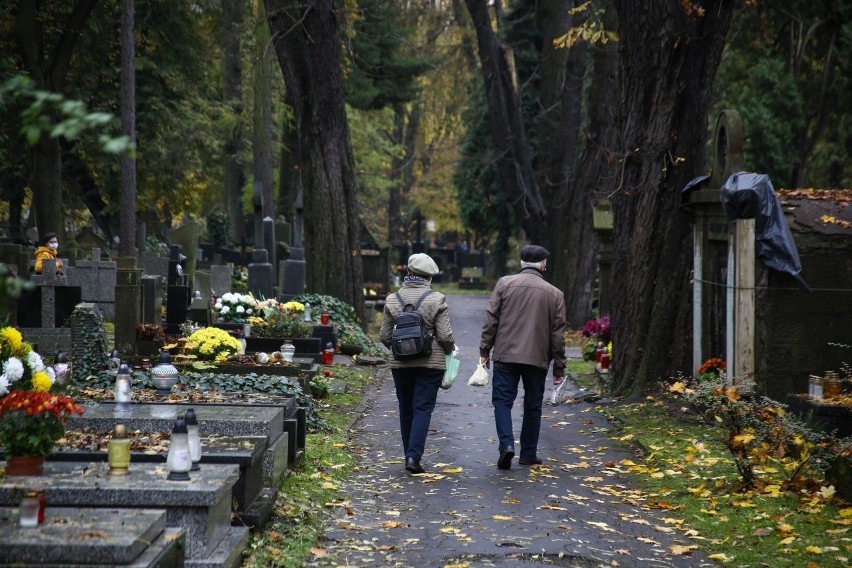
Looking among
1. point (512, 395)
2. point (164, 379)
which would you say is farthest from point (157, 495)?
point (512, 395)

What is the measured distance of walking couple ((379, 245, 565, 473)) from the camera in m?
10.2

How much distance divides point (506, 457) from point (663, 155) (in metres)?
5.72

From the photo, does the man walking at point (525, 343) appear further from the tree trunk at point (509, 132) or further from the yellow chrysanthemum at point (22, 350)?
the tree trunk at point (509, 132)

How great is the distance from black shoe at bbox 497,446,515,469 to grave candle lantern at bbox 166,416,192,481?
4.23m

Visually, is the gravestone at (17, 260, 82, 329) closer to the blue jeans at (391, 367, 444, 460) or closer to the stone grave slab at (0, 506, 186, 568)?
the blue jeans at (391, 367, 444, 460)

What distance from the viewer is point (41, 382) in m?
7.62

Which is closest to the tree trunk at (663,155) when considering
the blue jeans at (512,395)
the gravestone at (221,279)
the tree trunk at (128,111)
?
the blue jeans at (512,395)

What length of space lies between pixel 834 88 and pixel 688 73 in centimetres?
2120

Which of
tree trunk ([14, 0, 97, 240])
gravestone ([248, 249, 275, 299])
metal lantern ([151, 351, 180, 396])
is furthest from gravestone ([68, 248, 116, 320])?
metal lantern ([151, 351, 180, 396])

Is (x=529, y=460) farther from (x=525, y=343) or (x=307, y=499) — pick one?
(x=307, y=499)

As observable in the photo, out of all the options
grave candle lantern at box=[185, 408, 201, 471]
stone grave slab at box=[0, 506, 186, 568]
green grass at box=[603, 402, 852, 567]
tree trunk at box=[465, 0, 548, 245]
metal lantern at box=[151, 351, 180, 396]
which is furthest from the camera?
tree trunk at box=[465, 0, 548, 245]

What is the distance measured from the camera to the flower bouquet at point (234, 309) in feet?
57.5

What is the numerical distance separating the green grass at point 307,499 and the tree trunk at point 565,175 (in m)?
16.8

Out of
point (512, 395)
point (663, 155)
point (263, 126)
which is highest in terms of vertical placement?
point (263, 126)
